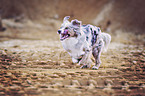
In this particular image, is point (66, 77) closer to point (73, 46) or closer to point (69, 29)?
point (73, 46)

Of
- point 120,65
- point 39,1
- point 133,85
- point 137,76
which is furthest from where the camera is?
point 39,1

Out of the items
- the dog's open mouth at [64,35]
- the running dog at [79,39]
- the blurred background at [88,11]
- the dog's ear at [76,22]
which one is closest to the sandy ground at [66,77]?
the running dog at [79,39]

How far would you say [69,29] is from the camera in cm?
244

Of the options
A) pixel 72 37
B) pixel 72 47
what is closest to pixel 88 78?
pixel 72 47

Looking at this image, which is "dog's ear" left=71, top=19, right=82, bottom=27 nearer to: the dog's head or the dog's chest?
the dog's head

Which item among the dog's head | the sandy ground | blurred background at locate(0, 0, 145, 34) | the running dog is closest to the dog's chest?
the running dog

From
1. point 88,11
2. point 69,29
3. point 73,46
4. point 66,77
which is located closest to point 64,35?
point 69,29

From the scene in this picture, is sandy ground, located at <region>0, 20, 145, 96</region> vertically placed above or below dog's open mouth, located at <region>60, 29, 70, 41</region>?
below

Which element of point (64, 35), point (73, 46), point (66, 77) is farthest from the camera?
point (66, 77)

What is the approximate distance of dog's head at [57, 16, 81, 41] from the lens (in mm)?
2391

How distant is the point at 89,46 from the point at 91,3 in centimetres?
1205

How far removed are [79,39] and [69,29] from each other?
0.29m

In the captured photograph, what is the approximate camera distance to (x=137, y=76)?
9.15 feet

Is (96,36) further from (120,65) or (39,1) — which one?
(39,1)
